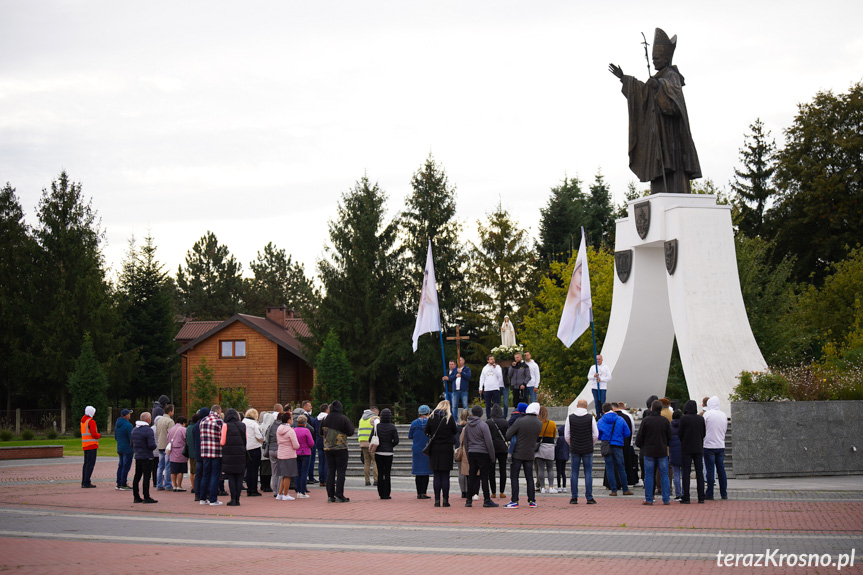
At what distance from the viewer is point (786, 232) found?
48406 mm

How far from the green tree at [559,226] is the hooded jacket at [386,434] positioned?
3866 cm

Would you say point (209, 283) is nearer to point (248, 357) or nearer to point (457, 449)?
point (248, 357)

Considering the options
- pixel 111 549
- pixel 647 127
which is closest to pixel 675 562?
pixel 111 549

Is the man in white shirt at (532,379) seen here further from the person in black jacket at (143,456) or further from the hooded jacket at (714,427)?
the person in black jacket at (143,456)

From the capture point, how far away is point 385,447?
640 inches

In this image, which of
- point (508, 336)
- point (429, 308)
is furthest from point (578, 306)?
point (429, 308)

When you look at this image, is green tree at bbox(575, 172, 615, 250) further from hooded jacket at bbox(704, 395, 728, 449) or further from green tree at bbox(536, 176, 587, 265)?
hooded jacket at bbox(704, 395, 728, 449)

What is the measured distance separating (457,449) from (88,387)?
33672 millimetres

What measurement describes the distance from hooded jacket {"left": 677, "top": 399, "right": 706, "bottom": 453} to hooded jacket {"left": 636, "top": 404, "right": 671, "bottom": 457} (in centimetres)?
41

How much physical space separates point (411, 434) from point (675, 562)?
839 cm

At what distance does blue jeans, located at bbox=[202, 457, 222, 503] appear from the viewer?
1549cm

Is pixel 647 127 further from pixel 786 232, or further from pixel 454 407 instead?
pixel 786 232

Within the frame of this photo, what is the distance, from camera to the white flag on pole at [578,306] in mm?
22953

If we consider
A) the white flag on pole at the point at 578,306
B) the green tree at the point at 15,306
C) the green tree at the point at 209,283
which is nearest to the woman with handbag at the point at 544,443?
the white flag on pole at the point at 578,306
